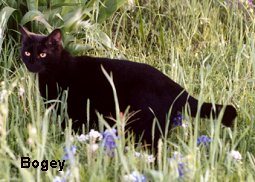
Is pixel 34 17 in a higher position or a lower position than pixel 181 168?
higher

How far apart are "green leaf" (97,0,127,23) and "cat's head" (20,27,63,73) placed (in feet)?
2.96

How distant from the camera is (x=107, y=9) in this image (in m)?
3.75

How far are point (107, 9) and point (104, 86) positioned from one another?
1.05 m

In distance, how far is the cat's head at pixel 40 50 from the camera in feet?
9.37

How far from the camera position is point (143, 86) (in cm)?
269

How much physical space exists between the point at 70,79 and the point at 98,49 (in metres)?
0.80

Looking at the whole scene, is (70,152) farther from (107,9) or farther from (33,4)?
(107,9)

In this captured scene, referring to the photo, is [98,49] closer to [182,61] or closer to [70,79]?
[182,61]

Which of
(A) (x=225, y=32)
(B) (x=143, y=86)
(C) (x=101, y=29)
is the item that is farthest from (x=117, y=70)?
(A) (x=225, y=32)

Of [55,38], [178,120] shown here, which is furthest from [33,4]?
[178,120]

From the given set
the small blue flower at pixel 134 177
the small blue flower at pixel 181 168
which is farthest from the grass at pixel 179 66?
the small blue flower at pixel 134 177

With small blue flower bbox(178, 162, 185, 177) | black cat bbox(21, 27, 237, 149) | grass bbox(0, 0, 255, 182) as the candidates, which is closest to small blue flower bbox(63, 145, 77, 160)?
grass bbox(0, 0, 255, 182)

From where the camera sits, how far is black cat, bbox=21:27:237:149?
2.63 meters

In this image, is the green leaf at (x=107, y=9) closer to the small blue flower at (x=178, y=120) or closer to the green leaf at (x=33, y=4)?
the green leaf at (x=33, y=4)
